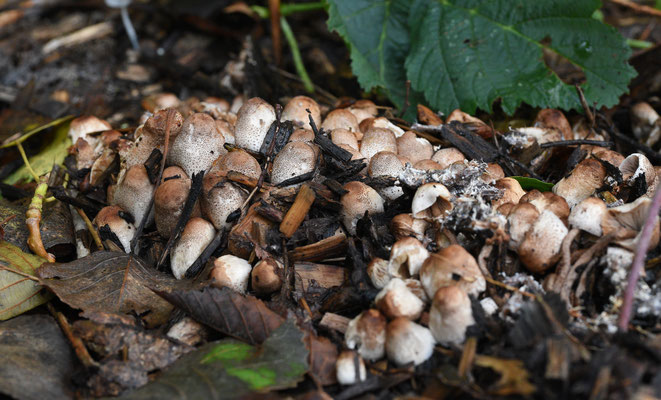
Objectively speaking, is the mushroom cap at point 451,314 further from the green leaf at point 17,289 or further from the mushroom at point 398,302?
the green leaf at point 17,289

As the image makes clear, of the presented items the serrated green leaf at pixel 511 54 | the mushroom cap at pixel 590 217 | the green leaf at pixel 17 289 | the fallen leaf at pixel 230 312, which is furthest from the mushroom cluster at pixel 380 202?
the green leaf at pixel 17 289

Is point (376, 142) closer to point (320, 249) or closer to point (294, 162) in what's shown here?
point (294, 162)

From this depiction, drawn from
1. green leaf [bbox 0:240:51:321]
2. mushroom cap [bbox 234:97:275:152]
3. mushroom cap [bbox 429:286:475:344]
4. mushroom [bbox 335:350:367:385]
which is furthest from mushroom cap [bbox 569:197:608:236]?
green leaf [bbox 0:240:51:321]

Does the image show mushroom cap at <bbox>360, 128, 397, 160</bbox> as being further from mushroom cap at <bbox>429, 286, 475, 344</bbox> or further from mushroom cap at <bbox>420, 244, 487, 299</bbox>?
mushroom cap at <bbox>429, 286, 475, 344</bbox>

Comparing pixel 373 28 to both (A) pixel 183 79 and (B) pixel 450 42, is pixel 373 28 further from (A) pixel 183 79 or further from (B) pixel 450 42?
(A) pixel 183 79

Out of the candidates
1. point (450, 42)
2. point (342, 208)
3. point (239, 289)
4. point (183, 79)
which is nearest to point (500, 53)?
point (450, 42)
